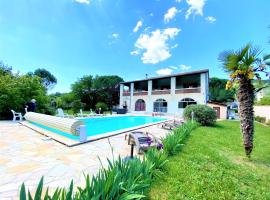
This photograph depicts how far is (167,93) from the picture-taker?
95.0ft

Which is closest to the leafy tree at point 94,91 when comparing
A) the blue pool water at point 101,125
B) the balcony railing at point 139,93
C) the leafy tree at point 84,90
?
the leafy tree at point 84,90

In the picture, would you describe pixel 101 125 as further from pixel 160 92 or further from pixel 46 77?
pixel 46 77

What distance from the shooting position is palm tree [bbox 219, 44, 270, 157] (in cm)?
556

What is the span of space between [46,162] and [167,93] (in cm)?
2601

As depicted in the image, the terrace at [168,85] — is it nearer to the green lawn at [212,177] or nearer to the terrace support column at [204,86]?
the terrace support column at [204,86]

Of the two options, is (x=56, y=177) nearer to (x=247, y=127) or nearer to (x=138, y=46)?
(x=247, y=127)

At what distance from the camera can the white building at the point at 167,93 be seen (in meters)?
25.5

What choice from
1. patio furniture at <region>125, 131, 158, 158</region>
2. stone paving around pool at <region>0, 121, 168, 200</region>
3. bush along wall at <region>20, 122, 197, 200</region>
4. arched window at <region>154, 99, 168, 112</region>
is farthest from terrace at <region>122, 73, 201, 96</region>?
bush along wall at <region>20, 122, 197, 200</region>

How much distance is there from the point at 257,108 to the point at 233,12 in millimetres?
15734

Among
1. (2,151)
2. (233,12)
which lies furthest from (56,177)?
(233,12)

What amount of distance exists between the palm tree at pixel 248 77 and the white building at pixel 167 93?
784 inches

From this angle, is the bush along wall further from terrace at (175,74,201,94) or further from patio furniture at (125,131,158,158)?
terrace at (175,74,201,94)

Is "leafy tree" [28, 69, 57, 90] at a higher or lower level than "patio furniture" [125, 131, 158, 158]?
higher

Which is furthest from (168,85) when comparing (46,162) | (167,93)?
(46,162)
